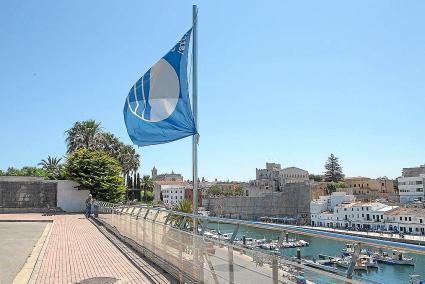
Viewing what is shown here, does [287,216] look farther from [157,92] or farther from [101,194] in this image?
[157,92]

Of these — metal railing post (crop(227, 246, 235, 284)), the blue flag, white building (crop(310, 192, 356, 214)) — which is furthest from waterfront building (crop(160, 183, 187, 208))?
metal railing post (crop(227, 246, 235, 284))

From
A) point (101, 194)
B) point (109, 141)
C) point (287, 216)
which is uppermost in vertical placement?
point (109, 141)

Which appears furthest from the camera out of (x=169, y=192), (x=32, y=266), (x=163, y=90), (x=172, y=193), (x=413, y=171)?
(x=169, y=192)

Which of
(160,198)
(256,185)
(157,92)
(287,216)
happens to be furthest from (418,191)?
(157,92)

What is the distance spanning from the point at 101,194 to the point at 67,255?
2148 centimetres

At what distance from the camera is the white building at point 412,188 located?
99938 mm

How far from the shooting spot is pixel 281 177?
155 meters

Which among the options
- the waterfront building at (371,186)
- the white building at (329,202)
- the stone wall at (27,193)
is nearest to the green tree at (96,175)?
the stone wall at (27,193)

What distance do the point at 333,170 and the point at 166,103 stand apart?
456ft

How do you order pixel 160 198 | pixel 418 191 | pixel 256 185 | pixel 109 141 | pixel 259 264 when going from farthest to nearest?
1. pixel 256 185
2. pixel 160 198
3. pixel 418 191
4. pixel 109 141
5. pixel 259 264

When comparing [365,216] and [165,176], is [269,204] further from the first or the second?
[165,176]

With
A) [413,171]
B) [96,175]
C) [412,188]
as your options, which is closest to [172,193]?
[412,188]

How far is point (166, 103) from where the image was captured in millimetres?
9508

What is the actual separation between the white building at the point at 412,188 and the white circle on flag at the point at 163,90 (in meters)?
104
